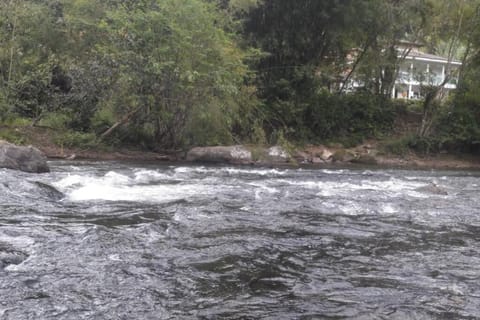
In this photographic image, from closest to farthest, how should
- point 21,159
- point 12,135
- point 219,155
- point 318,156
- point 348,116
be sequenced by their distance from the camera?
point 21,159
point 12,135
point 219,155
point 318,156
point 348,116

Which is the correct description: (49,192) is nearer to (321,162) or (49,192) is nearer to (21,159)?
(21,159)

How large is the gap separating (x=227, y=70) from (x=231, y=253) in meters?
17.3

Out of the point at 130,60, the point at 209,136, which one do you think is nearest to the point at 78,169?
the point at 130,60

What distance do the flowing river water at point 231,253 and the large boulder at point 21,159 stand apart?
1.77m

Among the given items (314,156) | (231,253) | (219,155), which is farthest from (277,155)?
(231,253)

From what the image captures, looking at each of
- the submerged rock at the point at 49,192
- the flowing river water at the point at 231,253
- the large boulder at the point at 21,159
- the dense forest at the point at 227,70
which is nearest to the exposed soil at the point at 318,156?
the dense forest at the point at 227,70

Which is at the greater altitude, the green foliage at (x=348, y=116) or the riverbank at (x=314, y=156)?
the green foliage at (x=348, y=116)

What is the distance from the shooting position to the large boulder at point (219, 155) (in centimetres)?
2494

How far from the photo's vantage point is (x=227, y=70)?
25.0 meters

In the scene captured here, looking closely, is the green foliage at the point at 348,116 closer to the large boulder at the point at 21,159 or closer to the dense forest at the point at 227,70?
the dense forest at the point at 227,70

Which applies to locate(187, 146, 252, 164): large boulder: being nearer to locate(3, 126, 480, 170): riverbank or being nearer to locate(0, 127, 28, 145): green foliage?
locate(3, 126, 480, 170): riverbank

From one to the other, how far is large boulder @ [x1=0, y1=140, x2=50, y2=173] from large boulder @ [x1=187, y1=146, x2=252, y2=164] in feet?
28.1

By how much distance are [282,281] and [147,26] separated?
18091mm

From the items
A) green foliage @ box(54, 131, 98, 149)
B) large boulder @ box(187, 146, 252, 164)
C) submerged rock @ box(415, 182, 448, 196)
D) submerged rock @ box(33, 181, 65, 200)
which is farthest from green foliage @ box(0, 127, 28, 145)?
submerged rock @ box(415, 182, 448, 196)
